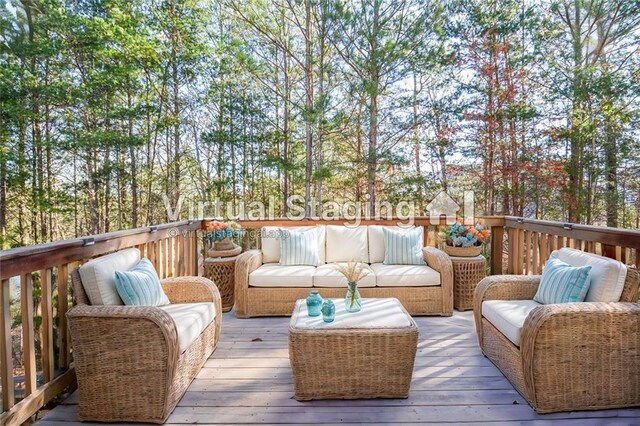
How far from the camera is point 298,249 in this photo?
378 centimetres

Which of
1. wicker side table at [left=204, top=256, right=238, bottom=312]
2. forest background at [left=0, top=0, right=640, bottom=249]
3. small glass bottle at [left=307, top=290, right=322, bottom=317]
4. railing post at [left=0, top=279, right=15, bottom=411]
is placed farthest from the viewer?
forest background at [left=0, top=0, right=640, bottom=249]

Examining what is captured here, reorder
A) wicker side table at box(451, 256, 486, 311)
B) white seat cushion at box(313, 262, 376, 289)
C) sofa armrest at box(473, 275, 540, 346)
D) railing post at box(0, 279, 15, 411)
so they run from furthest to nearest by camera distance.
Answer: wicker side table at box(451, 256, 486, 311), white seat cushion at box(313, 262, 376, 289), sofa armrest at box(473, 275, 540, 346), railing post at box(0, 279, 15, 411)

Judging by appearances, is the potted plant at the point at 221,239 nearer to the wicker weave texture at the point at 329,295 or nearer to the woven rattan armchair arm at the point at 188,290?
the wicker weave texture at the point at 329,295

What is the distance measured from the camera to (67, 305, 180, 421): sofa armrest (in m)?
1.80

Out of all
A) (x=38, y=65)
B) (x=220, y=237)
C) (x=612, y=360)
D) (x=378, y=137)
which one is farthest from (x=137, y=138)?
(x=612, y=360)

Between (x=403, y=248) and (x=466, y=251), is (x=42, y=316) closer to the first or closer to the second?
(x=403, y=248)

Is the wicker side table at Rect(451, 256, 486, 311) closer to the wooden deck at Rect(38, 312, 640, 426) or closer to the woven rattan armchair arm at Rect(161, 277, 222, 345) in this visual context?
the wooden deck at Rect(38, 312, 640, 426)

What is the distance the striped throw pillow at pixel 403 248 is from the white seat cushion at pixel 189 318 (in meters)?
1.94

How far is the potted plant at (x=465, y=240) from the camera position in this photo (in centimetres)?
369

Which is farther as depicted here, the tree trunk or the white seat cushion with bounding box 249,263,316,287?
the tree trunk

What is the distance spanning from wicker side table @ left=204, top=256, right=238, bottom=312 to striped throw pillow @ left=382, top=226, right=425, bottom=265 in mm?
1684

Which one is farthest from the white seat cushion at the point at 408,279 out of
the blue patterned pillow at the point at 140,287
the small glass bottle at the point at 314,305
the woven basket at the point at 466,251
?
the blue patterned pillow at the point at 140,287

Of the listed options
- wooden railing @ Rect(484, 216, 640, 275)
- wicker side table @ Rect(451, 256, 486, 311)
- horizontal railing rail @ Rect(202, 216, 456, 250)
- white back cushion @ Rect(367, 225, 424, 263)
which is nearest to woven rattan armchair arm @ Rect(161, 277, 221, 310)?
horizontal railing rail @ Rect(202, 216, 456, 250)

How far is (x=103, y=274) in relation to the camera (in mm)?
2051
